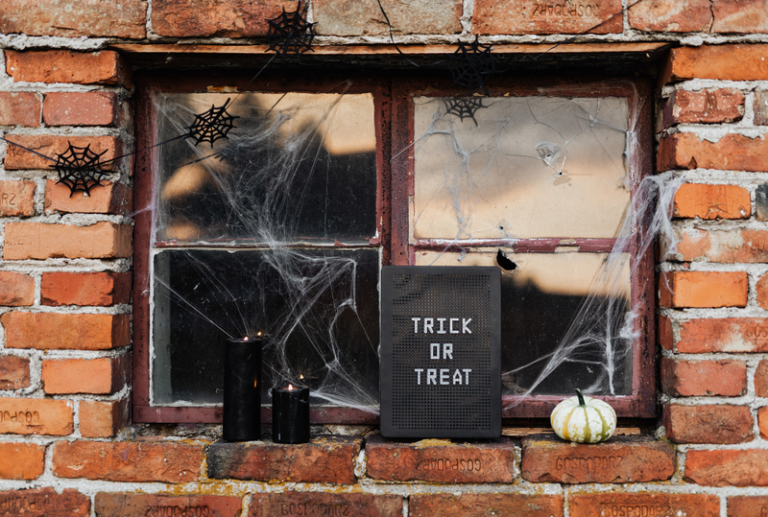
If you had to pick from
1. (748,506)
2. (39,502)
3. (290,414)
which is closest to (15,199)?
(39,502)

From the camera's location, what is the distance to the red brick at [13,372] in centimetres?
142

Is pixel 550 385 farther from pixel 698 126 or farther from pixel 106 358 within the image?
pixel 106 358

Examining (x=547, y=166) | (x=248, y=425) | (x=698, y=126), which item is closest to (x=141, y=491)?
(x=248, y=425)

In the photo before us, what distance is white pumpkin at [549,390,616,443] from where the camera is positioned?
4.48 feet

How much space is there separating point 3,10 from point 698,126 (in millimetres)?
1869

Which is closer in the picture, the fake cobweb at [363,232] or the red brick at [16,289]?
the red brick at [16,289]

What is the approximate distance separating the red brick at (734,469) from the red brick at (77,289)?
1622mm

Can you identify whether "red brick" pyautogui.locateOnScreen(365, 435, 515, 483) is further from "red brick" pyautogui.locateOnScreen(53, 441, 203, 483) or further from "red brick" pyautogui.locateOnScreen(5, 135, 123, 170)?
Answer: "red brick" pyautogui.locateOnScreen(5, 135, 123, 170)

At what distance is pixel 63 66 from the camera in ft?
4.68

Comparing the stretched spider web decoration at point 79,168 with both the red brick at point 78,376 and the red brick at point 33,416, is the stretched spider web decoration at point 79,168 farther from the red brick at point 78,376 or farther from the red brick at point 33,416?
the red brick at point 33,416

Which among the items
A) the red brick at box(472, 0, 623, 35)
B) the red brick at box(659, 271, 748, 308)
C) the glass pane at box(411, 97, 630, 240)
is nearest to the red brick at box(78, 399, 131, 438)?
the glass pane at box(411, 97, 630, 240)

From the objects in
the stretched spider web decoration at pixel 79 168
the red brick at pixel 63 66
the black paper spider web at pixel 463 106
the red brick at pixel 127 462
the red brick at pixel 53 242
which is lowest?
the red brick at pixel 127 462

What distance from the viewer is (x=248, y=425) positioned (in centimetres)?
144

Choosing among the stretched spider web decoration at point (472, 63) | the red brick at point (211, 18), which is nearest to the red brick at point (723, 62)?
the stretched spider web decoration at point (472, 63)
